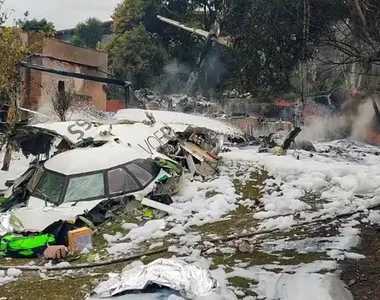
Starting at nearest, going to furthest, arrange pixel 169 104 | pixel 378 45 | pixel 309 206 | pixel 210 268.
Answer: pixel 378 45 → pixel 210 268 → pixel 309 206 → pixel 169 104

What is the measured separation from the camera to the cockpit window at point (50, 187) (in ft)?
32.0

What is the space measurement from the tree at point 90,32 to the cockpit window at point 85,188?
41609 mm

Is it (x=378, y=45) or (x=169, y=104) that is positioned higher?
(x=378, y=45)

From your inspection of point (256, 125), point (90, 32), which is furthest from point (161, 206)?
point (90, 32)

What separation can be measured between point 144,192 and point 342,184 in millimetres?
4246

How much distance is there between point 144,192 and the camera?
400 inches

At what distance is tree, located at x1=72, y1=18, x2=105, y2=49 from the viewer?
163ft

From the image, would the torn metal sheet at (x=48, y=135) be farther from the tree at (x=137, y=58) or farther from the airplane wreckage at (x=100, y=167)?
the tree at (x=137, y=58)

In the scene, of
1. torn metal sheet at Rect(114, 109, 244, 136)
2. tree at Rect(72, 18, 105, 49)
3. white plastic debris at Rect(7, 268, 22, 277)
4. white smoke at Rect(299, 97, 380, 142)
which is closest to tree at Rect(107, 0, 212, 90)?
tree at Rect(72, 18, 105, 49)

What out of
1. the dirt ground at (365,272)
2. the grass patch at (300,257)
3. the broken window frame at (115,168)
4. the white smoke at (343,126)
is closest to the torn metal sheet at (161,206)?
the broken window frame at (115,168)

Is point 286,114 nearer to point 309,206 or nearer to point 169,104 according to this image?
point 169,104

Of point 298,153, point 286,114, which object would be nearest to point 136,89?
point 286,114

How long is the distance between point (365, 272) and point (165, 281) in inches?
91.5

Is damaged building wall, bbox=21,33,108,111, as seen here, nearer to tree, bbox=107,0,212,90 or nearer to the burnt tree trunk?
tree, bbox=107,0,212,90
